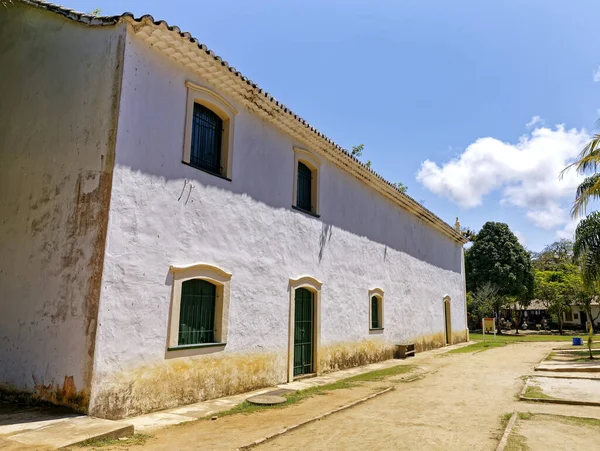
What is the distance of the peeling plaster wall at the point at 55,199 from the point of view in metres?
6.36

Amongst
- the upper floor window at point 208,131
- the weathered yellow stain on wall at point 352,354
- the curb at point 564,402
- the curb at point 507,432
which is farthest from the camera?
the weathered yellow stain on wall at point 352,354

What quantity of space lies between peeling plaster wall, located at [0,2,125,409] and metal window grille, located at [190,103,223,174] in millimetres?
1758

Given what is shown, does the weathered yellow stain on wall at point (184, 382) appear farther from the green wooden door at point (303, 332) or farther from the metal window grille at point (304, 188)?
the metal window grille at point (304, 188)

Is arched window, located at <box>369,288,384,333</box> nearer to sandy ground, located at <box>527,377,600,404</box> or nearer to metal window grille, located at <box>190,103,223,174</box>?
sandy ground, located at <box>527,377,600,404</box>

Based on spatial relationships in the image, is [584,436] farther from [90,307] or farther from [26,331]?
[26,331]

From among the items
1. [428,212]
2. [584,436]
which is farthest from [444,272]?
[584,436]

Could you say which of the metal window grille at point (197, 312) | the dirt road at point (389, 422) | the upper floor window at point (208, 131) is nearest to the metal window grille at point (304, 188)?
the upper floor window at point (208, 131)

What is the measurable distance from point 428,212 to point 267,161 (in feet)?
37.7

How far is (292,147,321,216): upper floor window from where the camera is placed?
11.3 meters

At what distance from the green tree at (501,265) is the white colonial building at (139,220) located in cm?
2891

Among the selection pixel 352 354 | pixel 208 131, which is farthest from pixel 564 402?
pixel 208 131

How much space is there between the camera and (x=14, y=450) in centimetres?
448

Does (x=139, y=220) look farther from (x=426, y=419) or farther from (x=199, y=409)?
(x=426, y=419)

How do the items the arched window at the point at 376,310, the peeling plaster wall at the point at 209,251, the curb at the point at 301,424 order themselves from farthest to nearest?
1. the arched window at the point at 376,310
2. the peeling plaster wall at the point at 209,251
3. the curb at the point at 301,424
